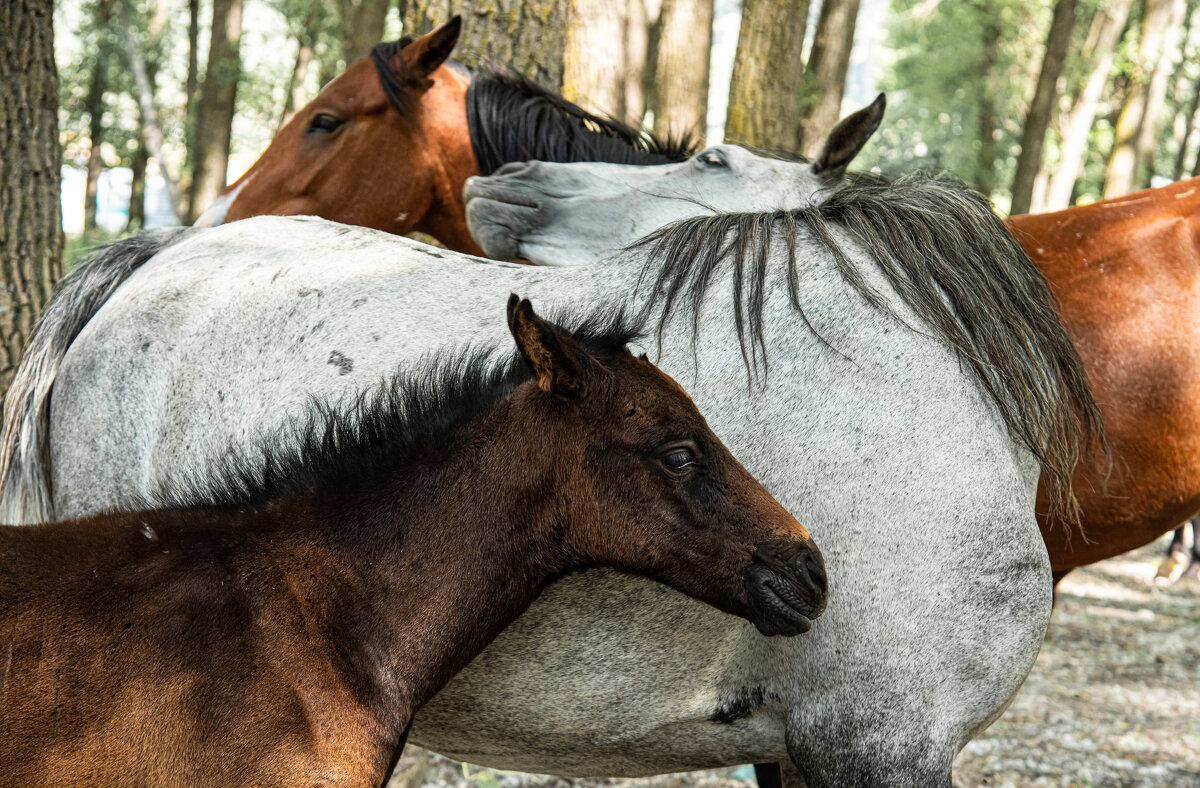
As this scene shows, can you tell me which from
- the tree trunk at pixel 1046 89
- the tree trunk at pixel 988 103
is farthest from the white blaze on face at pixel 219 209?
the tree trunk at pixel 988 103

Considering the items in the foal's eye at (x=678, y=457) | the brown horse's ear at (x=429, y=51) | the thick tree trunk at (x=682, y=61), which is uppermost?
the thick tree trunk at (x=682, y=61)

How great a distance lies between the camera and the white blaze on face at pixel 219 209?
444cm

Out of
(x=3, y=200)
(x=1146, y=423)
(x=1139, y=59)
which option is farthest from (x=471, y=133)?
(x=1139, y=59)

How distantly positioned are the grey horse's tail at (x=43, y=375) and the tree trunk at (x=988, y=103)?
18909mm

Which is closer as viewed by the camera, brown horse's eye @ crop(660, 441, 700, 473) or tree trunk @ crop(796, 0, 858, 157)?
brown horse's eye @ crop(660, 441, 700, 473)

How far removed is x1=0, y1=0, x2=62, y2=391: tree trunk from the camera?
14.0ft

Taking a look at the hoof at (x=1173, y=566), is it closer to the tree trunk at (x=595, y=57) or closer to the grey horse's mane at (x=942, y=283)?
the tree trunk at (x=595, y=57)

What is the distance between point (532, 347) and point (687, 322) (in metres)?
A: 0.66

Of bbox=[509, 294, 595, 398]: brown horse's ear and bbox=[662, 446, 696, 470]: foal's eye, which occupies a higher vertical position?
bbox=[509, 294, 595, 398]: brown horse's ear

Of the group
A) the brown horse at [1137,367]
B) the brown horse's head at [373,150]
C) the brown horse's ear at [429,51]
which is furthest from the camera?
the brown horse's head at [373,150]

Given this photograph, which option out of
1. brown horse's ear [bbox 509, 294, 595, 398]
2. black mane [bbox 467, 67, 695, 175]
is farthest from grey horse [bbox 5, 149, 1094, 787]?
black mane [bbox 467, 67, 695, 175]

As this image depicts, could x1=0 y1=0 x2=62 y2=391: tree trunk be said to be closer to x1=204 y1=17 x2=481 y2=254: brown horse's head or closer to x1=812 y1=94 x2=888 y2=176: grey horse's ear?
x1=204 y1=17 x2=481 y2=254: brown horse's head

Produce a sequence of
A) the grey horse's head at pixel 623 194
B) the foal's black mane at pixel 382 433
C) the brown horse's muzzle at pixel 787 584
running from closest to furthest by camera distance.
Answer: the brown horse's muzzle at pixel 787 584, the foal's black mane at pixel 382 433, the grey horse's head at pixel 623 194

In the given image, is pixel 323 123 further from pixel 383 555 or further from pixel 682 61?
pixel 682 61
